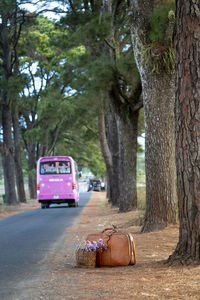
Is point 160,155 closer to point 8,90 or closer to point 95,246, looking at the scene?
point 95,246

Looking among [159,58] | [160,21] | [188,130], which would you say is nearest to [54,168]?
[159,58]

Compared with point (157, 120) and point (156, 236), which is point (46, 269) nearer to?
point (156, 236)

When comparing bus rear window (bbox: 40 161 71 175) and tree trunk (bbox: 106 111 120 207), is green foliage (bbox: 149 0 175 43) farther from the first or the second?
bus rear window (bbox: 40 161 71 175)

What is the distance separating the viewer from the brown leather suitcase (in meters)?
7.54

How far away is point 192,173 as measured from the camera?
23.3 feet

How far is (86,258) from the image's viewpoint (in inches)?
303

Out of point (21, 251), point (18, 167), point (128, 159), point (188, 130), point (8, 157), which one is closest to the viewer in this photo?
point (188, 130)

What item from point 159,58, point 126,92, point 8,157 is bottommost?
point 8,157

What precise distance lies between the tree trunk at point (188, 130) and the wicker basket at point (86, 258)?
1.22 m

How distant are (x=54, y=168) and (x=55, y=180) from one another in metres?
0.77

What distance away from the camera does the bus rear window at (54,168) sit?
31.0 meters

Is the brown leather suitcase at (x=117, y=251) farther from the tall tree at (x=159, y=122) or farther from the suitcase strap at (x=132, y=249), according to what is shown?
the tall tree at (x=159, y=122)

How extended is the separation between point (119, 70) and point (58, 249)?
827cm

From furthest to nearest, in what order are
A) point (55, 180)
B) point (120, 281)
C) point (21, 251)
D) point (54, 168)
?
point (54, 168)
point (55, 180)
point (21, 251)
point (120, 281)
